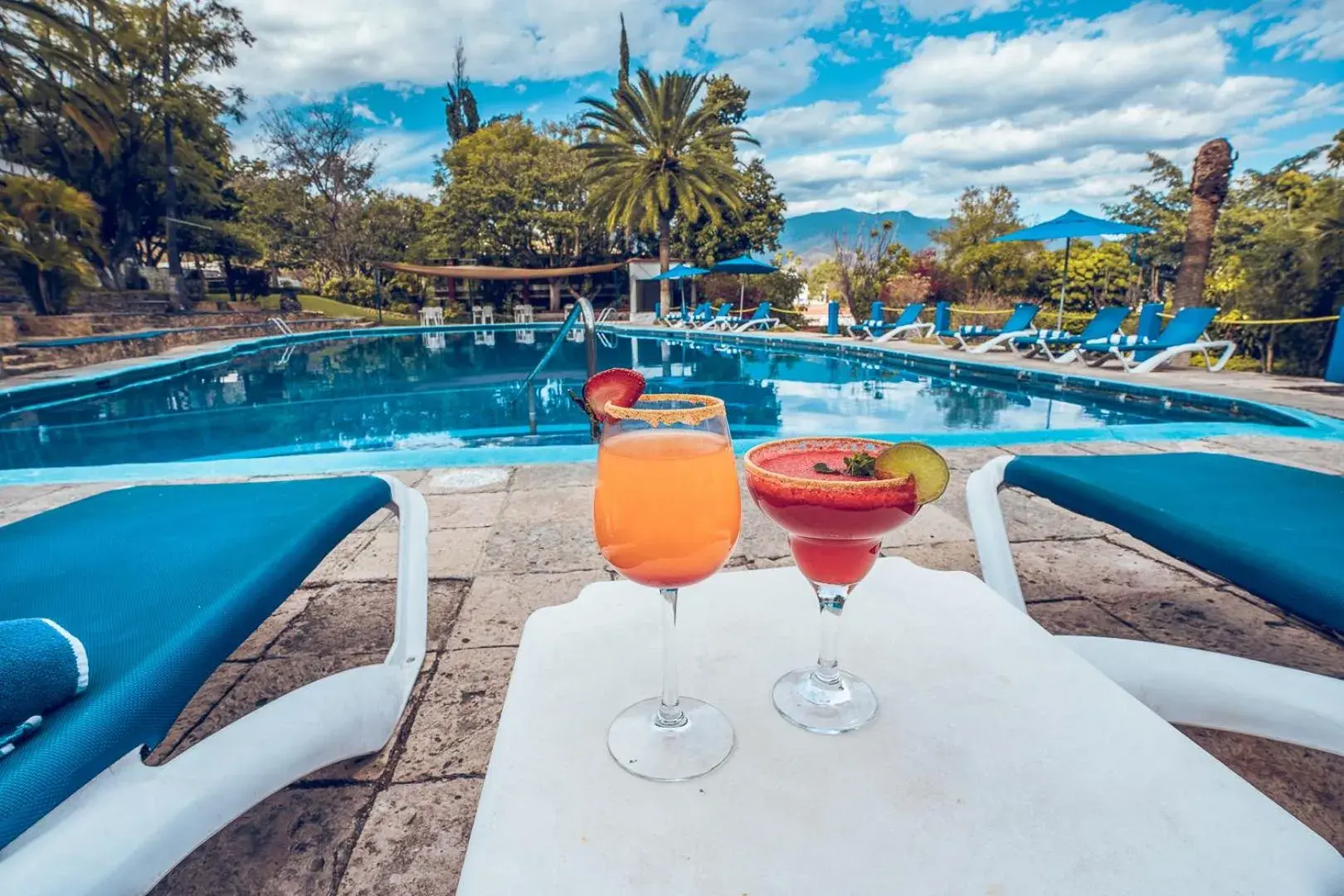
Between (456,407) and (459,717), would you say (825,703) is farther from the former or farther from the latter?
(456,407)

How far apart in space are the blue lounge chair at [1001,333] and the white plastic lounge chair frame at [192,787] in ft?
38.3

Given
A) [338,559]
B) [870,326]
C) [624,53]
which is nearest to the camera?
[338,559]

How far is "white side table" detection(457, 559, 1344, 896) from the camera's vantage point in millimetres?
543

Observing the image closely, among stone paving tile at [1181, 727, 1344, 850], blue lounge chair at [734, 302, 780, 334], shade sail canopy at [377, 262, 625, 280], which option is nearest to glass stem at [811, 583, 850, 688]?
stone paving tile at [1181, 727, 1344, 850]

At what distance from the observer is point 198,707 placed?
5.08ft

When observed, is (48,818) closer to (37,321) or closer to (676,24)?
(37,321)

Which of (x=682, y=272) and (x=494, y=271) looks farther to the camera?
(x=494, y=271)

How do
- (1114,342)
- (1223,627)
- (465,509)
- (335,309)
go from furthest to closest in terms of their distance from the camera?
(335,309)
(1114,342)
(465,509)
(1223,627)

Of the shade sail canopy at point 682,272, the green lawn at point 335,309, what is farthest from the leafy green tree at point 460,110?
the shade sail canopy at point 682,272

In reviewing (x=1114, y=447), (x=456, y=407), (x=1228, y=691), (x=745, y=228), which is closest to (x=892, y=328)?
(x=456, y=407)

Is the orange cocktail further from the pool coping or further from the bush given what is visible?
the bush

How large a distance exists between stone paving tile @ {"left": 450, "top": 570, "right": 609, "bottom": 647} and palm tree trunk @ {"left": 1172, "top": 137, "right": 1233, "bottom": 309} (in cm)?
1164

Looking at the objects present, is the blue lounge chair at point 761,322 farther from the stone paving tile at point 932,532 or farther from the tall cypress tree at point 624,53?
the tall cypress tree at point 624,53

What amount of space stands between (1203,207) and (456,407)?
37.4 feet
